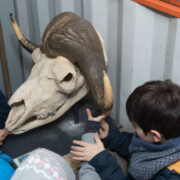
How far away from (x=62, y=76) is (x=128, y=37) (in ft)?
1.47

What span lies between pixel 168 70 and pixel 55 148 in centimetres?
78

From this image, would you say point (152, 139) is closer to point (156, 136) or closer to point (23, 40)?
point (156, 136)

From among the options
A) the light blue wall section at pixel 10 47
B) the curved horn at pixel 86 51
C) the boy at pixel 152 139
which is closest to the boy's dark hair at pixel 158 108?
the boy at pixel 152 139

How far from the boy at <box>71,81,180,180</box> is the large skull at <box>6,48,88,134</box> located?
43cm

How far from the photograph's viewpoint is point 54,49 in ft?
4.95

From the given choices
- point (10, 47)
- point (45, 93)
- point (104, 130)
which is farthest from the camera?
point (10, 47)

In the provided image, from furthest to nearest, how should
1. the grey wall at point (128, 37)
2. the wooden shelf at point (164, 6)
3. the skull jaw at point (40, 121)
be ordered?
the skull jaw at point (40, 121) < the grey wall at point (128, 37) < the wooden shelf at point (164, 6)

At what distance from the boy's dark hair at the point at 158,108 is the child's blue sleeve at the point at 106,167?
21 centimetres

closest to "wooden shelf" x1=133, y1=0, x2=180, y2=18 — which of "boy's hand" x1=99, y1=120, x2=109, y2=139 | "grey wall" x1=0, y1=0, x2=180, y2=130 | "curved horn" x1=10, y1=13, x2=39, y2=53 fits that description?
"grey wall" x1=0, y1=0, x2=180, y2=130

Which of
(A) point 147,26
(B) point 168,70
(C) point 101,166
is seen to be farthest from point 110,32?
(C) point 101,166

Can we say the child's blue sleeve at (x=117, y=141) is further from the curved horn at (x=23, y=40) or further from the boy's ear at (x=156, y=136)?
the curved horn at (x=23, y=40)

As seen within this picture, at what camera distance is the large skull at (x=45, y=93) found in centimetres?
148

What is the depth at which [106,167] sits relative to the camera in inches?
45.4

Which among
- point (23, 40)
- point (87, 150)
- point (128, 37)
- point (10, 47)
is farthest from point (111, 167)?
point (10, 47)
